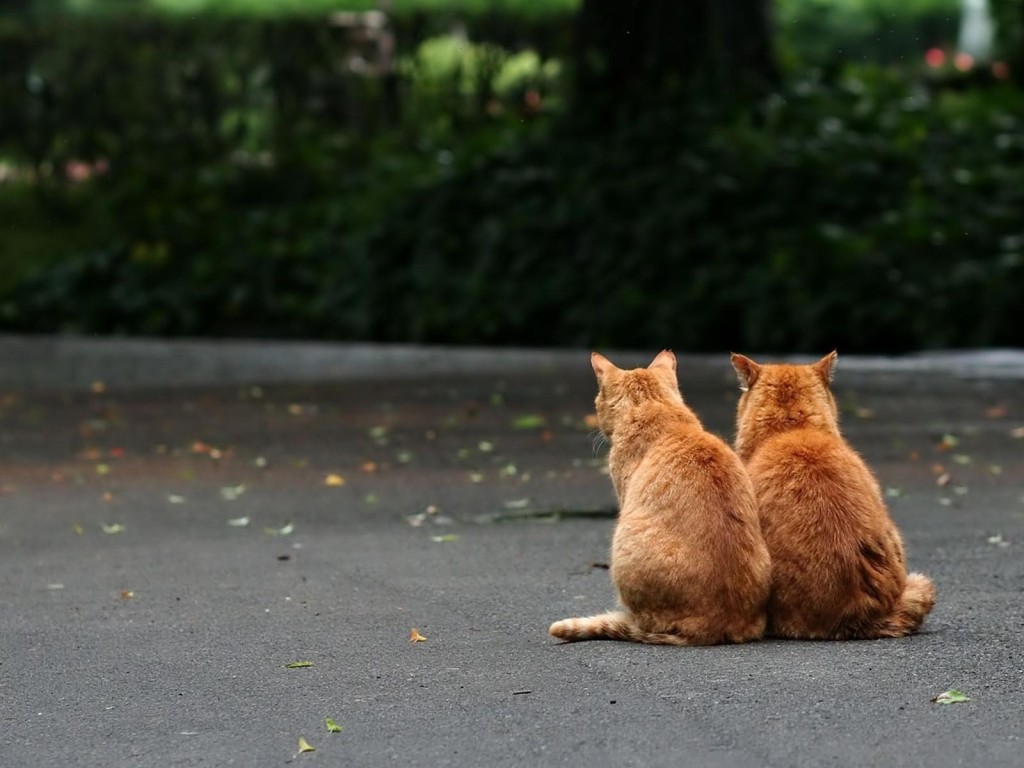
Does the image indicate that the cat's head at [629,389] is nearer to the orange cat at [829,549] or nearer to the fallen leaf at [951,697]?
the orange cat at [829,549]

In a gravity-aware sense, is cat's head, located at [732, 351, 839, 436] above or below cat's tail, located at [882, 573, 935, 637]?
above

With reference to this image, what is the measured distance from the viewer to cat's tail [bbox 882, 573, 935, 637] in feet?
19.7

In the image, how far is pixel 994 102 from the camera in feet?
59.8

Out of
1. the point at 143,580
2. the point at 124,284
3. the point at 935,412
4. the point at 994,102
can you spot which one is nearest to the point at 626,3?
the point at 994,102

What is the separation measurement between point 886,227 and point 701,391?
341cm

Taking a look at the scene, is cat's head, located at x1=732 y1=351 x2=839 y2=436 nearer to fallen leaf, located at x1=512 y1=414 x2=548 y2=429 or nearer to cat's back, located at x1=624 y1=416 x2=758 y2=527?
cat's back, located at x1=624 y1=416 x2=758 y2=527

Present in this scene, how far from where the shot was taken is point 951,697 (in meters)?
5.35

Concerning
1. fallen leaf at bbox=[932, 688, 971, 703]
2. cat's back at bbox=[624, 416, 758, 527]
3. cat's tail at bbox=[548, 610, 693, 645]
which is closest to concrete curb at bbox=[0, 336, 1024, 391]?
cat's back at bbox=[624, 416, 758, 527]

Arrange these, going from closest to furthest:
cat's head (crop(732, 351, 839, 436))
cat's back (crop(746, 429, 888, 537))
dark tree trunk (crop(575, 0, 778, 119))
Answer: cat's back (crop(746, 429, 888, 537)) → cat's head (crop(732, 351, 839, 436)) → dark tree trunk (crop(575, 0, 778, 119))

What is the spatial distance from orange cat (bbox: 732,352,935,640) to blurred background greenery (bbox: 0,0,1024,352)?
372 inches

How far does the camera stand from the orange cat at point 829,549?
5840 mm

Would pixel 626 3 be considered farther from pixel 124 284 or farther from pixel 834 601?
pixel 834 601

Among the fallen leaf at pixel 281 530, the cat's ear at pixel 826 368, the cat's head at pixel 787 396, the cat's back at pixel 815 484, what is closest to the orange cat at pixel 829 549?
the cat's back at pixel 815 484

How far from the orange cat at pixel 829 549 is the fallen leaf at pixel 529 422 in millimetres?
5718
